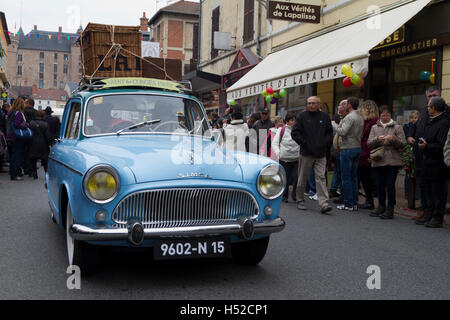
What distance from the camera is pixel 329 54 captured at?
450 inches

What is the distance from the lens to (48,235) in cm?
580

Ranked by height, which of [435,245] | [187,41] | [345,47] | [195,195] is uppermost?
[187,41]

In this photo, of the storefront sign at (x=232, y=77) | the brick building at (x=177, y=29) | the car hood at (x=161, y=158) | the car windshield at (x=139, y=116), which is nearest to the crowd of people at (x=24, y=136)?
the car windshield at (x=139, y=116)

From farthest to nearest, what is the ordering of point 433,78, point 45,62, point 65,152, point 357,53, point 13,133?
1. point 45,62
2. point 13,133
3. point 433,78
4. point 357,53
5. point 65,152

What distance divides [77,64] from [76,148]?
12995cm

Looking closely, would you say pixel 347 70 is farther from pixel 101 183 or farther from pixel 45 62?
pixel 45 62

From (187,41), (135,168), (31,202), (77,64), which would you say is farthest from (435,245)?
(77,64)

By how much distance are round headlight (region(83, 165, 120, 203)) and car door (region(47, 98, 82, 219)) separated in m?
0.53

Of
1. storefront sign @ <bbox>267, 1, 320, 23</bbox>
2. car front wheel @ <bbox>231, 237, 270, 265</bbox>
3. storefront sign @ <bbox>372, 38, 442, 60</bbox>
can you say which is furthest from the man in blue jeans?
storefront sign @ <bbox>267, 1, 320, 23</bbox>

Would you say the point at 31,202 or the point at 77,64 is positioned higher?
the point at 77,64

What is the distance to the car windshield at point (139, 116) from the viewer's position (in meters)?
4.92

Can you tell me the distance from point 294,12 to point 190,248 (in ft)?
37.3

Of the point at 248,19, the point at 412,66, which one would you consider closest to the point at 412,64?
the point at 412,66
